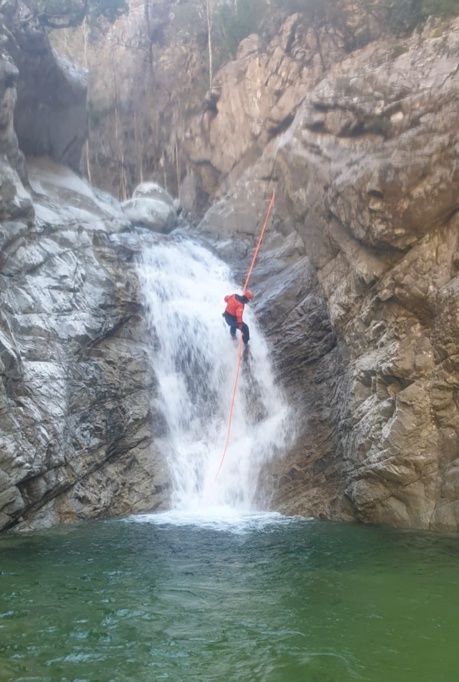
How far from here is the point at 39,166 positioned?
16.6m

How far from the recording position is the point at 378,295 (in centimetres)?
1027

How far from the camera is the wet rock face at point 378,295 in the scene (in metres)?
9.06

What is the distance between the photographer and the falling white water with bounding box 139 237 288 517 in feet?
36.9

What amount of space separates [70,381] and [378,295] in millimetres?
5658

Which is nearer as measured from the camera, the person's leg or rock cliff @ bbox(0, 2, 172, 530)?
rock cliff @ bbox(0, 2, 172, 530)

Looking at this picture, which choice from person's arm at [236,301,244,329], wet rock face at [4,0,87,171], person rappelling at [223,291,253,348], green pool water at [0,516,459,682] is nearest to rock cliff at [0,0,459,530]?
wet rock face at [4,0,87,171]

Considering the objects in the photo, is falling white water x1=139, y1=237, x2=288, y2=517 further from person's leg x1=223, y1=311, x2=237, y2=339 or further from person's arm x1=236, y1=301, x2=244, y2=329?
person's arm x1=236, y1=301, x2=244, y2=329

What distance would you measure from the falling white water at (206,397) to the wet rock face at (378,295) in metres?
0.54

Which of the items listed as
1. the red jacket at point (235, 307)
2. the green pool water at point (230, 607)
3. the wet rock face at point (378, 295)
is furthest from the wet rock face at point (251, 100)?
the green pool water at point (230, 607)

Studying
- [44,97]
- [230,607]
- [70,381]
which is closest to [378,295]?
[70,381]

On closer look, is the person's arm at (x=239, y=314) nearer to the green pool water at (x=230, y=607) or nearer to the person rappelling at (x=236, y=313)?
the person rappelling at (x=236, y=313)

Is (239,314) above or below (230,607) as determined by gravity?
above

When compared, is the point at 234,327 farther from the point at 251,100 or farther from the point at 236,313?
the point at 251,100

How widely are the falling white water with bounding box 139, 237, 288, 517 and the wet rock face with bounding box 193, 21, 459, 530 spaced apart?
543mm
